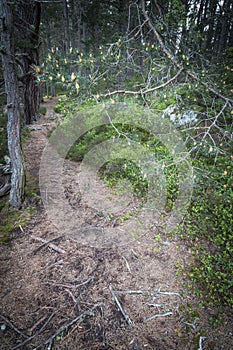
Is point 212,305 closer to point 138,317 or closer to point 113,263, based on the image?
point 138,317

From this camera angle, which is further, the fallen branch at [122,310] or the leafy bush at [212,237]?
the leafy bush at [212,237]

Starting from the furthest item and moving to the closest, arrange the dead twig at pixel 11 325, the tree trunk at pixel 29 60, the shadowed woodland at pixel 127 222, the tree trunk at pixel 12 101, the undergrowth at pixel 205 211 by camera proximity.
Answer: the tree trunk at pixel 29 60, the tree trunk at pixel 12 101, the undergrowth at pixel 205 211, the shadowed woodland at pixel 127 222, the dead twig at pixel 11 325

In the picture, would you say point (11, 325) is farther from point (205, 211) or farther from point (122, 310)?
point (205, 211)

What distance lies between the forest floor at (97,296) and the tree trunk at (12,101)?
0.79m

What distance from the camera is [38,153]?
6.34 metres

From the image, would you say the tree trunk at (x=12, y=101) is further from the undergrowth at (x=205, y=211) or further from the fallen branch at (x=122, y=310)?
the fallen branch at (x=122, y=310)

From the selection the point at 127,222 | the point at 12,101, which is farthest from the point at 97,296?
the point at 12,101

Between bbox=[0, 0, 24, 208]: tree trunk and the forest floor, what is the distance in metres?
0.79

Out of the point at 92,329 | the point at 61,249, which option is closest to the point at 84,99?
the point at 61,249

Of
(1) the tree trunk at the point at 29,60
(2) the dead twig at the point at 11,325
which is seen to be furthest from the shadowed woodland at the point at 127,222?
(1) the tree trunk at the point at 29,60

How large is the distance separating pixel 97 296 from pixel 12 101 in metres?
3.74

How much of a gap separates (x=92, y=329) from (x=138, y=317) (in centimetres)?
62

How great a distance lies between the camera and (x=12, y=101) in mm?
3941

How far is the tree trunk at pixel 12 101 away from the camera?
3.54m
